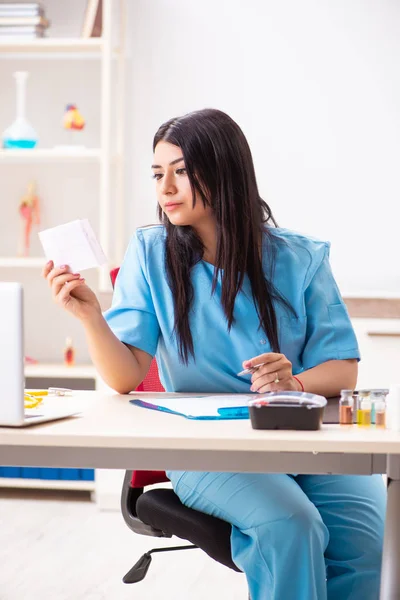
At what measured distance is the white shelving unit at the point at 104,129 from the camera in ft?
10.9

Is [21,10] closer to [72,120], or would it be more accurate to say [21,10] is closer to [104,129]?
[72,120]

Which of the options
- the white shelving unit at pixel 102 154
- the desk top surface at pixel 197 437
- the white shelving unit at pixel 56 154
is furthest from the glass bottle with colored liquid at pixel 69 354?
the desk top surface at pixel 197 437

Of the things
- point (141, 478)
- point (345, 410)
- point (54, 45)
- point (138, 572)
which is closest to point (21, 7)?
point (54, 45)

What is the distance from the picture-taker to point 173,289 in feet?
5.64

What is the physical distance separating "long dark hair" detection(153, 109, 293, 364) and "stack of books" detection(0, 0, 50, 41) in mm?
1874

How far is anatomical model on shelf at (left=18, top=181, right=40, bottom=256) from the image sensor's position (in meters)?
3.64

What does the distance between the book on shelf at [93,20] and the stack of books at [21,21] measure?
0.17 metres

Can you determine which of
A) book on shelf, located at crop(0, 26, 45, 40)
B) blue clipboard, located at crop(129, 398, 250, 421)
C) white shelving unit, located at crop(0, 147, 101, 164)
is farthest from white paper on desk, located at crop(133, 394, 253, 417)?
book on shelf, located at crop(0, 26, 45, 40)

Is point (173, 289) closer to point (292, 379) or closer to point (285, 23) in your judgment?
point (292, 379)

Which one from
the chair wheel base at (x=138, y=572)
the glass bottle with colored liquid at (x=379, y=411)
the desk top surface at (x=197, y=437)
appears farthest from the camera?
the chair wheel base at (x=138, y=572)

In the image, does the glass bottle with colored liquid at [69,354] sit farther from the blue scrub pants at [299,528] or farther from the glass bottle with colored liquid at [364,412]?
the glass bottle with colored liquid at [364,412]

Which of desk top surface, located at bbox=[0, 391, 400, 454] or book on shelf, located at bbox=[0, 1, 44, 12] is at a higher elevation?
book on shelf, located at bbox=[0, 1, 44, 12]

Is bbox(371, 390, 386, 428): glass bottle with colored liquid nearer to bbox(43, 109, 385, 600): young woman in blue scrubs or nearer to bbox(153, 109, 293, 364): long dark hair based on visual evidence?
bbox(43, 109, 385, 600): young woman in blue scrubs

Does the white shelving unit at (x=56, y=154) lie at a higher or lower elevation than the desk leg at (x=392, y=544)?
higher
